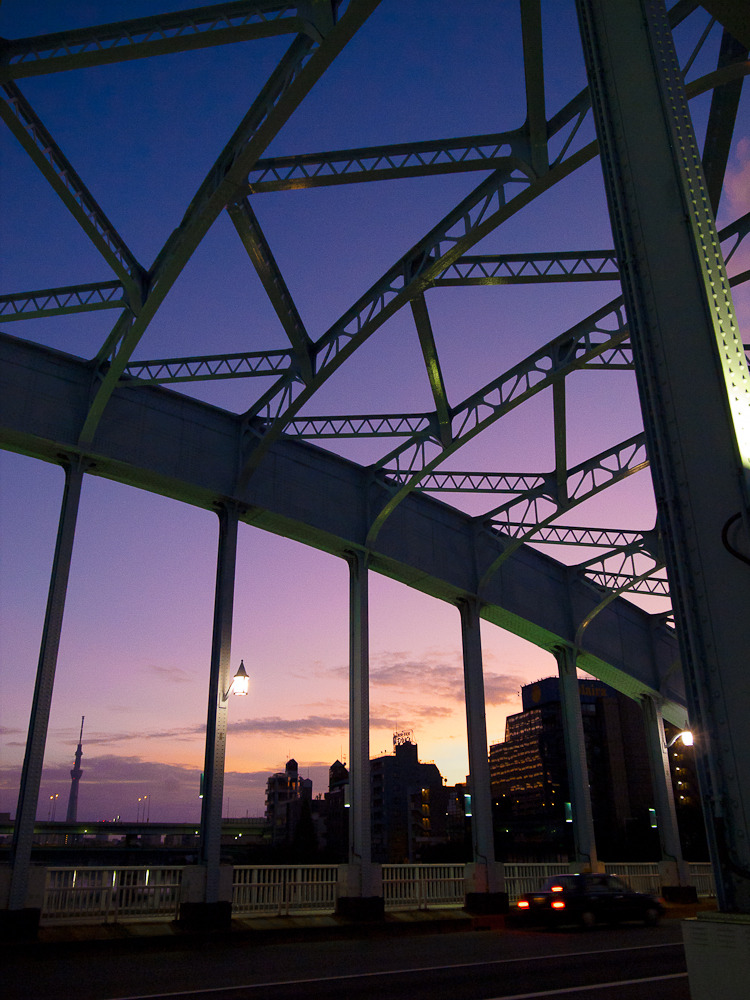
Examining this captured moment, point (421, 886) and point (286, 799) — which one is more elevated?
point (286, 799)

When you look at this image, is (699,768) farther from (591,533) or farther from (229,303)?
(591,533)

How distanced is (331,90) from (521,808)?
15217cm

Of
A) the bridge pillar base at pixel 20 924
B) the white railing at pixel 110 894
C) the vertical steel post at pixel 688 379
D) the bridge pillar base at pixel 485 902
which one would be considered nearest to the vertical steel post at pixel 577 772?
the bridge pillar base at pixel 485 902

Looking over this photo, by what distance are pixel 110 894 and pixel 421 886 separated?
8560 mm

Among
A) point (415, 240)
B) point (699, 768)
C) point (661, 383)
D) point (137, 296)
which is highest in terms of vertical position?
point (415, 240)

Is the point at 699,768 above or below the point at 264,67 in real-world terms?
below

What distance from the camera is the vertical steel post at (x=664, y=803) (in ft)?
88.1

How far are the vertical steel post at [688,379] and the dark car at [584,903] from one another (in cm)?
1429

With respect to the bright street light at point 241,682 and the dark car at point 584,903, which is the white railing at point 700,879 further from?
the bright street light at point 241,682

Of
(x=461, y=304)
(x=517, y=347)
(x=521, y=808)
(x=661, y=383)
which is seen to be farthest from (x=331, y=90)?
(x=521, y=808)

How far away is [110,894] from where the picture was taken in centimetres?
1412

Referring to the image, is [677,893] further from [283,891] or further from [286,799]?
[286,799]

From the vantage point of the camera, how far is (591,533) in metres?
24.0

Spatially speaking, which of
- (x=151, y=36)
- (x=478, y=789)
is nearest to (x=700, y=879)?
(x=478, y=789)
